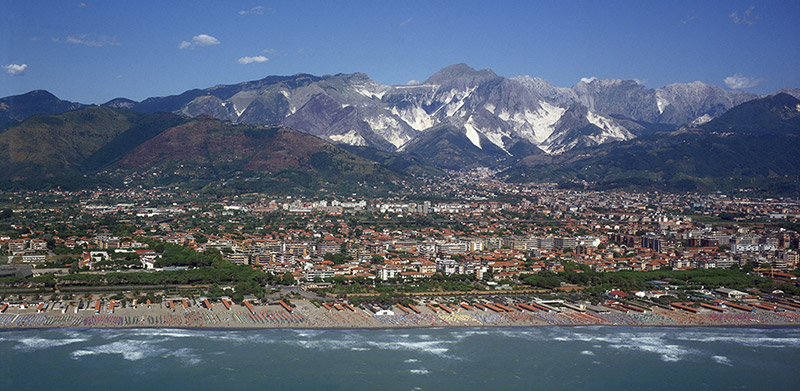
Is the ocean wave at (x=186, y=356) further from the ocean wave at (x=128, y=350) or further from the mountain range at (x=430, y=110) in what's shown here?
the mountain range at (x=430, y=110)

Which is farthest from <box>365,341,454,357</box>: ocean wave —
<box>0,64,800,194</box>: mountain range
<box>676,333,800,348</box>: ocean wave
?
<box>0,64,800,194</box>: mountain range

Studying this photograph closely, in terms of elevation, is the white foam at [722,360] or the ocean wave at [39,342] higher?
the ocean wave at [39,342]

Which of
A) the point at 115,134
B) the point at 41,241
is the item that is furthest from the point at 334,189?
the point at 41,241

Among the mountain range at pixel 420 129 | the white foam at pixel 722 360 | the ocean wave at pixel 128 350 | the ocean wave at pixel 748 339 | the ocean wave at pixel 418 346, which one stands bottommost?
the white foam at pixel 722 360

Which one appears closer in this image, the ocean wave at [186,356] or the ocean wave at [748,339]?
the ocean wave at [186,356]

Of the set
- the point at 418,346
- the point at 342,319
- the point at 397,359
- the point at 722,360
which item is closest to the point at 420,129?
the point at 342,319

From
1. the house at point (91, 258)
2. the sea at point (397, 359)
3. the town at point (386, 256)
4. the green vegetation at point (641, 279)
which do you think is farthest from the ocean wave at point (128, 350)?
the green vegetation at point (641, 279)

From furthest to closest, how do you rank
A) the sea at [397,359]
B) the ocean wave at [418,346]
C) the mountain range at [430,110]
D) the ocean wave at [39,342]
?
1. the mountain range at [430,110]
2. the ocean wave at [418,346]
3. the ocean wave at [39,342]
4. the sea at [397,359]

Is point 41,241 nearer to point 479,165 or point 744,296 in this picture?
point 744,296
